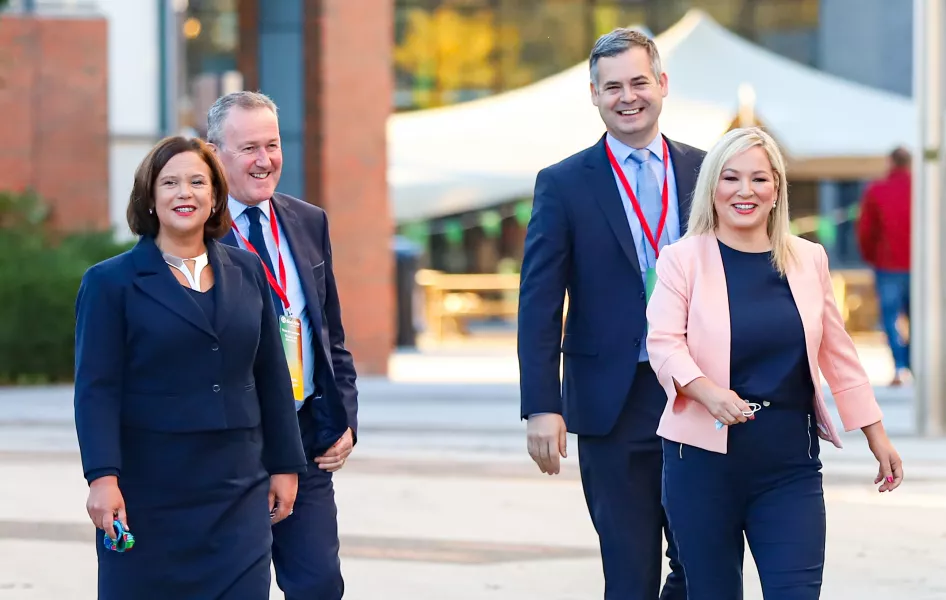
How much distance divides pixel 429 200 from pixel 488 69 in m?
15.7

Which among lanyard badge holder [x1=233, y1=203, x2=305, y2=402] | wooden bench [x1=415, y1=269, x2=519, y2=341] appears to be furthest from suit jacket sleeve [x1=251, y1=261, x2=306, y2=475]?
wooden bench [x1=415, y1=269, x2=519, y2=341]

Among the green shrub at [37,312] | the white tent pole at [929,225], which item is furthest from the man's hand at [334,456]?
the green shrub at [37,312]

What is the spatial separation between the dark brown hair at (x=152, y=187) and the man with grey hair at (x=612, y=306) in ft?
3.41

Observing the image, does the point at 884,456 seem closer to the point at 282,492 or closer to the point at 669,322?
the point at 669,322

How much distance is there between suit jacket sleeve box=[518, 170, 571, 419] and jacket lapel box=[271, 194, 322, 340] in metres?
0.61

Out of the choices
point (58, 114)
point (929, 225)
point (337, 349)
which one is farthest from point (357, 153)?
point (337, 349)

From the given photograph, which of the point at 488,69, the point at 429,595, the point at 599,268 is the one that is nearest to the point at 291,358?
the point at 599,268

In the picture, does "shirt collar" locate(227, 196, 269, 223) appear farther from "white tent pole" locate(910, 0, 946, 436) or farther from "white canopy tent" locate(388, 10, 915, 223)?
"white canopy tent" locate(388, 10, 915, 223)

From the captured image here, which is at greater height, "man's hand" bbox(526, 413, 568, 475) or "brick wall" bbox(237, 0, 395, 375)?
"brick wall" bbox(237, 0, 395, 375)

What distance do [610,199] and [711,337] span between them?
2.58ft

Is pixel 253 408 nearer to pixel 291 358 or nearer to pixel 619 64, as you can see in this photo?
pixel 291 358

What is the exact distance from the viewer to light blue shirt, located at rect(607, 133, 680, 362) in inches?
216

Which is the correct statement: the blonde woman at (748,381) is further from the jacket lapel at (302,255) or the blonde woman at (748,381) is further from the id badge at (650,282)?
the jacket lapel at (302,255)

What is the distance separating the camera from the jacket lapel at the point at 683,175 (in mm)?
5496
